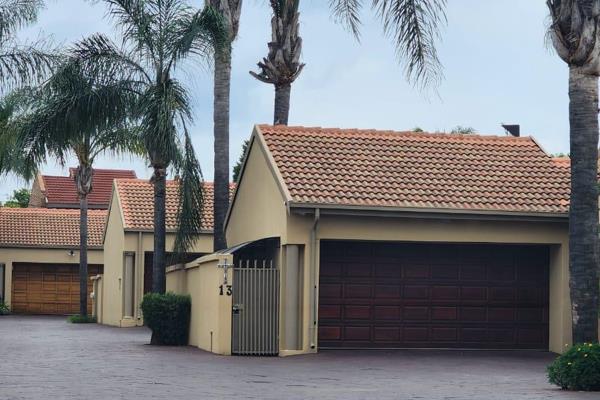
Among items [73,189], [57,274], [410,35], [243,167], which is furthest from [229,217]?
[73,189]

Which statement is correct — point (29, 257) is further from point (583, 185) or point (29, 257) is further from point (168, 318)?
point (583, 185)

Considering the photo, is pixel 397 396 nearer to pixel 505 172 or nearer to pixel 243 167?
pixel 505 172

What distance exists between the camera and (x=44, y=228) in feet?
185

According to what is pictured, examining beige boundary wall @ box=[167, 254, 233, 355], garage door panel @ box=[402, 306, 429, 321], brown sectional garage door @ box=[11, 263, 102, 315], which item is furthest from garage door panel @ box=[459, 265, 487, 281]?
brown sectional garage door @ box=[11, 263, 102, 315]

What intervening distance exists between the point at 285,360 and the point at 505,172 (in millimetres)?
7367

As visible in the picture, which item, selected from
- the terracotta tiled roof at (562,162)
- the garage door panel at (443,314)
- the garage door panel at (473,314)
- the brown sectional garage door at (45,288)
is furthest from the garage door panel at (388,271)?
the brown sectional garage door at (45,288)

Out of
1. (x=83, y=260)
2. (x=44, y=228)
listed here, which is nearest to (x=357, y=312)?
(x=83, y=260)

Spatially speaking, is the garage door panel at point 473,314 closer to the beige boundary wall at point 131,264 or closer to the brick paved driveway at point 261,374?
the brick paved driveway at point 261,374

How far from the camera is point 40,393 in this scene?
53.4 ft

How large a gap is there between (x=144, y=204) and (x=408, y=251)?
1857 centimetres

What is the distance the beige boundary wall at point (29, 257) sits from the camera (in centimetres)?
5444

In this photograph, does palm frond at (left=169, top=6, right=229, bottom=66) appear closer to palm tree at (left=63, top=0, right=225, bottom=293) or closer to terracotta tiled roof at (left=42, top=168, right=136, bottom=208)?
palm tree at (left=63, top=0, right=225, bottom=293)

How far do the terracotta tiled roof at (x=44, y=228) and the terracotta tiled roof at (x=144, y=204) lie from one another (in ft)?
35.6

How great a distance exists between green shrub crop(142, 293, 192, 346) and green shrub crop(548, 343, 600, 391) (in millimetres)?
13562
